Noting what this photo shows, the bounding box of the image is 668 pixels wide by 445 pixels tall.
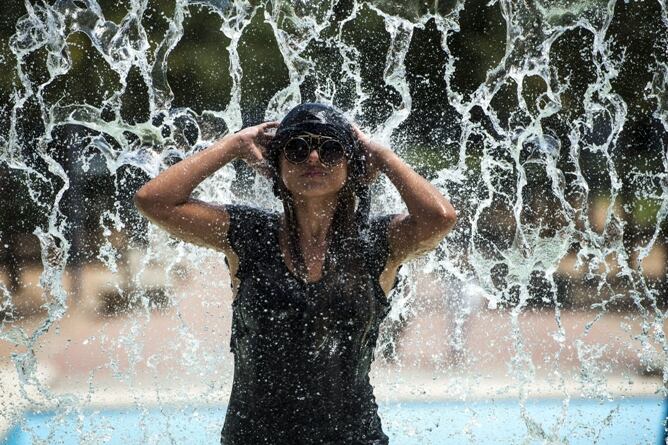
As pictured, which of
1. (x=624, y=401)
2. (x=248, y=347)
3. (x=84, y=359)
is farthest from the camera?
(x=84, y=359)

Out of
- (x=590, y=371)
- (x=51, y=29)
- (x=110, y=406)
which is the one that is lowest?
(x=110, y=406)

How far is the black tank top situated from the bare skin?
67mm

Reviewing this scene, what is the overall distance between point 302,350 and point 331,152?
597 mm

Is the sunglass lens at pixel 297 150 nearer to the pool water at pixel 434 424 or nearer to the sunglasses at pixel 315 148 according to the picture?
the sunglasses at pixel 315 148

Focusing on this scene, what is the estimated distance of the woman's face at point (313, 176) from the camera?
265 cm

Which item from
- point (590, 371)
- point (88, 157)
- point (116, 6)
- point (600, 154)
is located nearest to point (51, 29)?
point (590, 371)

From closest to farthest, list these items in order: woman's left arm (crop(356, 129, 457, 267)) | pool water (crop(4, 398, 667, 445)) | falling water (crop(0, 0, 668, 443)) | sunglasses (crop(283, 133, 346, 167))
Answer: sunglasses (crop(283, 133, 346, 167))
woman's left arm (crop(356, 129, 457, 267))
pool water (crop(4, 398, 667, 445))
falling water (crop(0, 0, 668, 443))

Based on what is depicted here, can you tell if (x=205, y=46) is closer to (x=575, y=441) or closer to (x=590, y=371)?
(x=590, y=371)

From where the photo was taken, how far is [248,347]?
2.72 m

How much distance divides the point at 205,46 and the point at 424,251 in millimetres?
7816

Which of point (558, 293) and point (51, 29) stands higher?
point (51, 29)

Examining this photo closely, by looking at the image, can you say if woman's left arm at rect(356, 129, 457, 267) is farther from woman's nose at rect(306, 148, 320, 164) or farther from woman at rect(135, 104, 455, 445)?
woman's nose at rect(306, 148, 320, 164)

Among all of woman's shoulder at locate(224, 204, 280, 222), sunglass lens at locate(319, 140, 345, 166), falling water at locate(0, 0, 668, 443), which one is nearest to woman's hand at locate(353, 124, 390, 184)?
sunglass lens at locate(319, 140, 345, 166)

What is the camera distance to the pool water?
5.09 m
